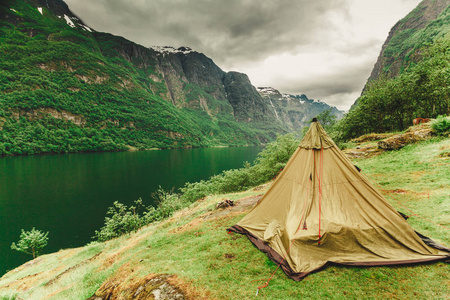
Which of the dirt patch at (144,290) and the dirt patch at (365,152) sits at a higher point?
the dirt patch at (365,152)

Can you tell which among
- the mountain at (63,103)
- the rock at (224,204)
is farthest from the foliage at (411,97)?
the mountain at (63,103)

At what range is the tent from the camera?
5.03 meters

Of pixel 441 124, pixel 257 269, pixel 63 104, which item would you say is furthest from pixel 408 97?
pixel 63 104

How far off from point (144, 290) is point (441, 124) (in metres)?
21.2

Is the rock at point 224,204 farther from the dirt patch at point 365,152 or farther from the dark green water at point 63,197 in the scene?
the dark green water at point 63,197

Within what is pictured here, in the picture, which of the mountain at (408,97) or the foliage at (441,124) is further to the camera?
the mountain at (408,97)

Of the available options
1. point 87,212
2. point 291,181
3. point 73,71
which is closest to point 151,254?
point 291,181

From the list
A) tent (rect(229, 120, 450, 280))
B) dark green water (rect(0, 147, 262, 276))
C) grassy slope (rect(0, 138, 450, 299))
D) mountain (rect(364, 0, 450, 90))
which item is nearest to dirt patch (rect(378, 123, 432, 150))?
grassy slope (rect(0, 138, 450, 299))

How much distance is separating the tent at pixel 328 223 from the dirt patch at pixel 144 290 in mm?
2947

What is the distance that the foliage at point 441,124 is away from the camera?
45.0ft

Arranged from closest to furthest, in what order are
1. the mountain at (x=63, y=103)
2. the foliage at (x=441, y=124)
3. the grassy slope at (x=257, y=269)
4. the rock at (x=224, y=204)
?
the grassy slope at (x=257, y=269), the rock at (x=224, y=204), the foliage at (x=441, y=124), the mountain at (x=63, y=103)

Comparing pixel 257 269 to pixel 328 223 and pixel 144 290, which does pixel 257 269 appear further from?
pixel 144 290

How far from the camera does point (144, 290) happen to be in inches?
197

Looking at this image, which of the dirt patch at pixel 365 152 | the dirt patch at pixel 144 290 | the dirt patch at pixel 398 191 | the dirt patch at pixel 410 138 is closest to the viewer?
the dirt patch at pixel 144 290
